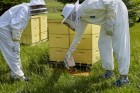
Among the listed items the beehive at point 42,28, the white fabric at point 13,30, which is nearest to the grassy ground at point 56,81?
the white fabric at point 13,30

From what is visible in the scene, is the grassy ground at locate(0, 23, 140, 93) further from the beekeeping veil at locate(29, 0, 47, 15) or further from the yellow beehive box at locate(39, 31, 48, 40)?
the yellow beehive box at locate(39, 31, 48, 40)

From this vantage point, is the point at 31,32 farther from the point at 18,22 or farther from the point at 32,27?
the point at 18,22

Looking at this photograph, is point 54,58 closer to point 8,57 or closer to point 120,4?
point 8,57

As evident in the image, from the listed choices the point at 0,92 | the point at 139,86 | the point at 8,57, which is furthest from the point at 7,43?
the point at 139,86

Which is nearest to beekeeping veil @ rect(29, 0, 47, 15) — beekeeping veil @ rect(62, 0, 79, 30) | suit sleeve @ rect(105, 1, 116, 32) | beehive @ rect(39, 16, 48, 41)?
beekeeping veil @ rect(62, 0, 79, 30)

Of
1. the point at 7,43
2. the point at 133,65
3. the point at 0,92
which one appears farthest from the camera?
the point at 133,65

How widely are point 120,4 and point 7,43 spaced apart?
226 cm

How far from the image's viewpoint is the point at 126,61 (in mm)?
5547

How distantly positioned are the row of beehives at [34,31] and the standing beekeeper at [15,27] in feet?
11.2

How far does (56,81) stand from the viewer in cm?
617

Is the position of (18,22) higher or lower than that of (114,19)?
lower

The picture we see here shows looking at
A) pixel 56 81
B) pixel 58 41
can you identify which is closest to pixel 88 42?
pixel 58 41

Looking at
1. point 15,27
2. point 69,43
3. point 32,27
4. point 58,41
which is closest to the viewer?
point 15,27

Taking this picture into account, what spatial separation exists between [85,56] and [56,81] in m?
1.17
